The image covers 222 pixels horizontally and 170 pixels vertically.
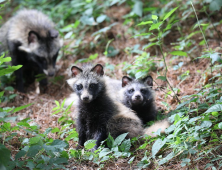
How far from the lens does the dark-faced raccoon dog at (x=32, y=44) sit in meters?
6.06

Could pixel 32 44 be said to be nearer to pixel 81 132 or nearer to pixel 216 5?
pixel 81 132

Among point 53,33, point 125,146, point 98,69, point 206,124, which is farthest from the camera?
point 53,33

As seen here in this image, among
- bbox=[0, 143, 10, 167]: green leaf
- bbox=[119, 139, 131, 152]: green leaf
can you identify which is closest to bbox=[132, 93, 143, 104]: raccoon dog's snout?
bbox=[119, 139, 131, 152]: green leaf

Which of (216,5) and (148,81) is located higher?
(216,5)

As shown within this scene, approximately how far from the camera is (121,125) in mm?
3955

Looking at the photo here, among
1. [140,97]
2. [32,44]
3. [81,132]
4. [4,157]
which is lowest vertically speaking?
[140,97]

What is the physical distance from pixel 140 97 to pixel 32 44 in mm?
3107

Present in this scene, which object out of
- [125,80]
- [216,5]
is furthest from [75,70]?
[216,5]

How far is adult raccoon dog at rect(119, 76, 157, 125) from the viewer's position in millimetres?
4742

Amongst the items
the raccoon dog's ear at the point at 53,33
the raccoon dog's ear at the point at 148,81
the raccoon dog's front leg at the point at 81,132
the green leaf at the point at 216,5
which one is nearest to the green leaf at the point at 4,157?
the raccoon dog's front leg at the point at 81,132

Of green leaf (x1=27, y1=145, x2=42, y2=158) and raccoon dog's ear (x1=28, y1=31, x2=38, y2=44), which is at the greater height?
raccoon dog's ear (x1=28, y1=31, x2=38, y2=44)

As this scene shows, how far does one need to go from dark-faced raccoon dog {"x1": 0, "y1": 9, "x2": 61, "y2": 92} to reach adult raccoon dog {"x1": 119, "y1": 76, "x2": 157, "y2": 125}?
208cm

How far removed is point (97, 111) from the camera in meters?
4.18

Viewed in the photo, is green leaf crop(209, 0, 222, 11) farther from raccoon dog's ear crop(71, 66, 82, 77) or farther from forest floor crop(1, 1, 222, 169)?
raccoon dog's ear crop(71, 66, 82, 77)
